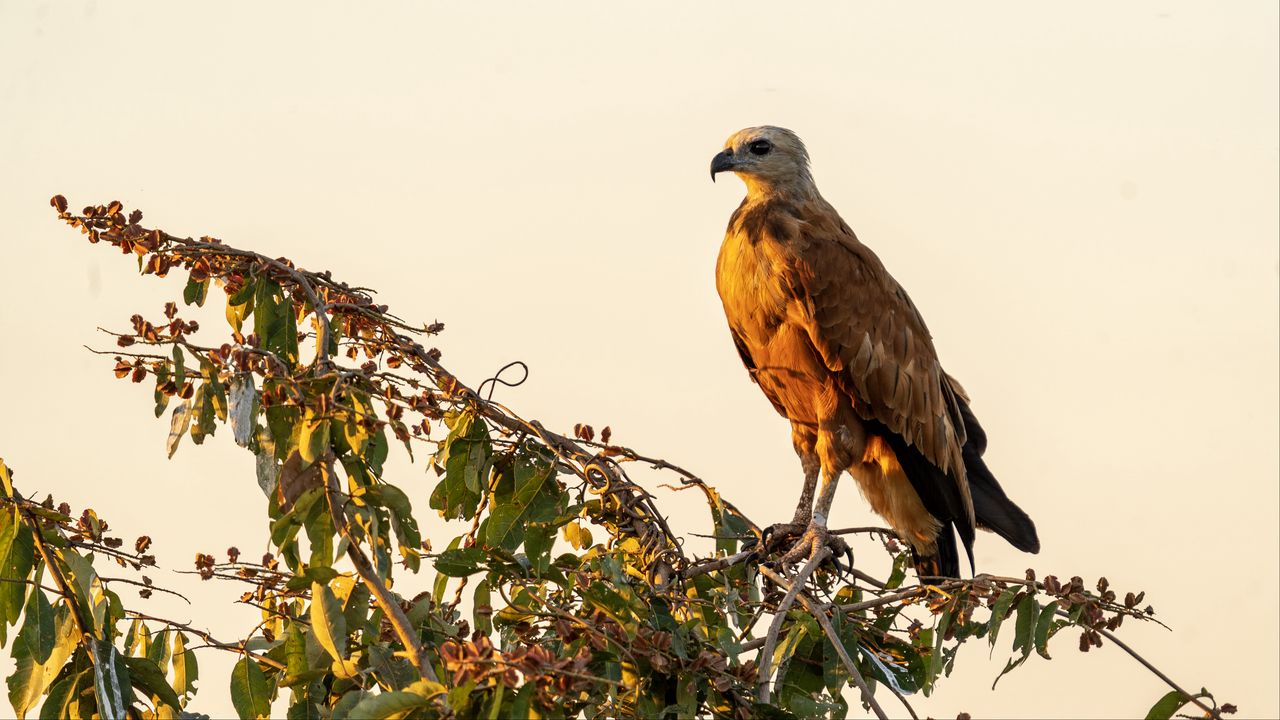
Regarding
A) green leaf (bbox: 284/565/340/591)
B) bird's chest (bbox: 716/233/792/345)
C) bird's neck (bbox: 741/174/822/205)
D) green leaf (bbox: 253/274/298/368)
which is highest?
bird's neck (bbox: 741/174/822/205)

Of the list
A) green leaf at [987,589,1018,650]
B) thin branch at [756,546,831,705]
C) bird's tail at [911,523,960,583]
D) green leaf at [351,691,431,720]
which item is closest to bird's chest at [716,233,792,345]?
bird's tail at [911,523,960,583]

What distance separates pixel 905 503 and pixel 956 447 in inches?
10.8

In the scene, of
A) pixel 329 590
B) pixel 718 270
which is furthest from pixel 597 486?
pixel 718 270

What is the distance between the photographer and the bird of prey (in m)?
4.41

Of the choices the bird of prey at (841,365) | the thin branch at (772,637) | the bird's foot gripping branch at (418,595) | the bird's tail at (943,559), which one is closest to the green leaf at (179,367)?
the bird's foot gripping branch at (418,595)

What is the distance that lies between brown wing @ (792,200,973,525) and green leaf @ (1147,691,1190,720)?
2.20 m

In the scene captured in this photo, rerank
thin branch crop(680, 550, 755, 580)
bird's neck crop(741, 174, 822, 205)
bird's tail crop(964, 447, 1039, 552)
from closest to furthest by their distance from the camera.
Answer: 1. thin branch crop(680, 550, 755, 580)
2. bird's tail crop(964, 447, 1039, 552)
3. bird's neck crop(741, 174, 822, 205)

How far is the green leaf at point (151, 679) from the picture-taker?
243 cm

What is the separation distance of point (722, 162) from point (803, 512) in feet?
4.26

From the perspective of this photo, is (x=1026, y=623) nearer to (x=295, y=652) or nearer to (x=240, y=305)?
(x=295, y=652)

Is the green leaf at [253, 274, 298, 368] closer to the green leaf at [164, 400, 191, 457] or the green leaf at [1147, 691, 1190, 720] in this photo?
the green leaf at [164, 400, 191, 457]

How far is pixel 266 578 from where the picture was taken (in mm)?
2576

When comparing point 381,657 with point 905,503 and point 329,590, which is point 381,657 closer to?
point 329,590

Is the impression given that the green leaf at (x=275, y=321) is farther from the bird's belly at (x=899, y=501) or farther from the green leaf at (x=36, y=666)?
the bird's belly at (x=899, y=501)
